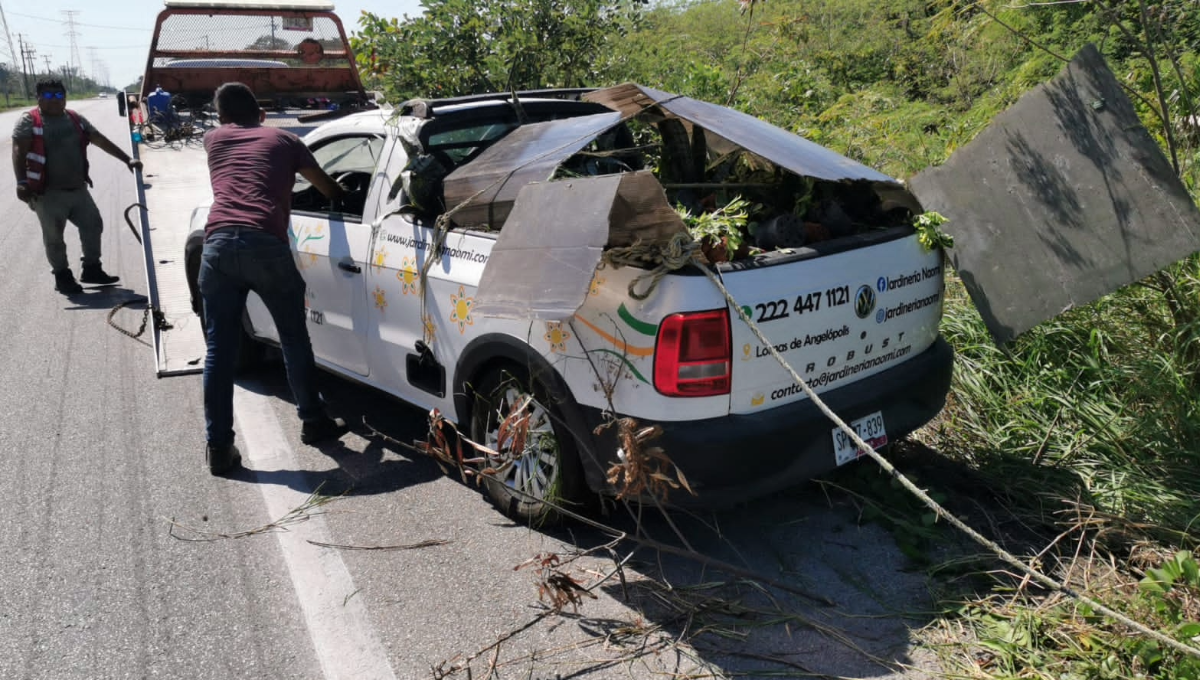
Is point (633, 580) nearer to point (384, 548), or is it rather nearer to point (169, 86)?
point (384, 548)

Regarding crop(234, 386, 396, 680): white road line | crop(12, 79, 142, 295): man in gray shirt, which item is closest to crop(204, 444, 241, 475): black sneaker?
crop(234, 386, 396, 680): white road line

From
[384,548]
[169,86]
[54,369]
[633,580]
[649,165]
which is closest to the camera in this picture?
[633,580]

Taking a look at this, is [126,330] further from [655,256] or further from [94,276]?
[655,256]

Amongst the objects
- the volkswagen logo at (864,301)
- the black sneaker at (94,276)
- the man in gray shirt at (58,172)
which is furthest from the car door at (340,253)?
the black sneaker at (94,276)

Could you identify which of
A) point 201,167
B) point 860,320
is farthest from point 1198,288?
point 201,167

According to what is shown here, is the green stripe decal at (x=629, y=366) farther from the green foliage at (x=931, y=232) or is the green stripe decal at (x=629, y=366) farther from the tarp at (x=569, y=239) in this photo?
the green foliage at (x=931, y=232)

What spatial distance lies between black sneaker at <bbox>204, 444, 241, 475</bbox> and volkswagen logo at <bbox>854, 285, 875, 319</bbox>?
318 centimetres

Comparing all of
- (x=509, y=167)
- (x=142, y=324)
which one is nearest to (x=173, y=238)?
(x=142, y=324)

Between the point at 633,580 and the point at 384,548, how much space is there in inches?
43.0

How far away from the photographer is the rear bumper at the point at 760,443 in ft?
11.3

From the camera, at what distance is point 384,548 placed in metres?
4.05

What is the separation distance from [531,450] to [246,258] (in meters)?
1.91

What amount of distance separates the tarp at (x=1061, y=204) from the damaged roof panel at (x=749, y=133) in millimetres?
545

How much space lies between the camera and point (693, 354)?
11.1 ft
